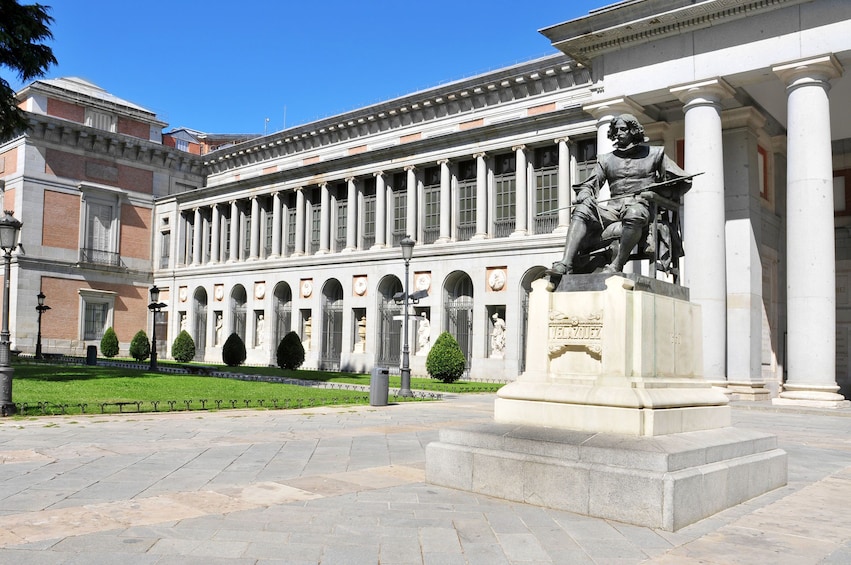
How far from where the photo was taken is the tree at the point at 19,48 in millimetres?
23406

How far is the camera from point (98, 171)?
5103 centimetres

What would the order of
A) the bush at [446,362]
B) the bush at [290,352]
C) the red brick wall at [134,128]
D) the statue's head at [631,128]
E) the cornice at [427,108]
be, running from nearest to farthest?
the statue's head at [631,128] → the bush at [446,362] → the bush at [290,352] → the cornice at [427,108] → the red brick wall at [134,128]

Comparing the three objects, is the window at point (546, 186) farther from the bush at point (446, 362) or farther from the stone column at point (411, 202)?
the bush at point (446, 362)

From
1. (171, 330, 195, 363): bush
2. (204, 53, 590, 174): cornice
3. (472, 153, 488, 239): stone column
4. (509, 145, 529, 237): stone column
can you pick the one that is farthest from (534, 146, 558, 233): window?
(171, 330, 195, 363): bush

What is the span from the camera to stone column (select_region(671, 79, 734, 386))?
2223 cm

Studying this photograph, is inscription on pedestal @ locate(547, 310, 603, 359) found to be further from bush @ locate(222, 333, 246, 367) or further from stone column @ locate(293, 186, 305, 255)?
stone column @ locate(293, 186, 305, 255)

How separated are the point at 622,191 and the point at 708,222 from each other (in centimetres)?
1510

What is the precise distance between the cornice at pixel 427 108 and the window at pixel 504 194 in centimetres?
481

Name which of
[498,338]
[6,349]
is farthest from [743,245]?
[6,349]

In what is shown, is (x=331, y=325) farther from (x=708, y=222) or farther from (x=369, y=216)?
(x=708, y=222)

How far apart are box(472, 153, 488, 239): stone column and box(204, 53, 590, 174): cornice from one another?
17.8ft

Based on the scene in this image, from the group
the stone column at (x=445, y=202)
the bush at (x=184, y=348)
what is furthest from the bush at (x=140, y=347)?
the stone column at (x=445, y=202)

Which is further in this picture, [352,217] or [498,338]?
[352,217]

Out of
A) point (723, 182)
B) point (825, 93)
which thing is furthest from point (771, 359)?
point (825, 93)
